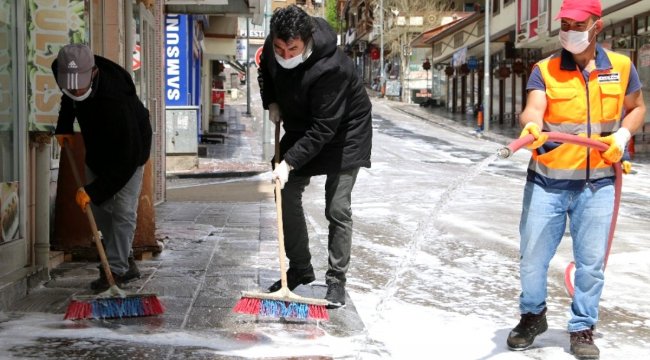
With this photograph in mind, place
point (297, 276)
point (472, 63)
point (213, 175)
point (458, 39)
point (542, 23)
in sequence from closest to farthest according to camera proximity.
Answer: point (297, 276)
point (213, 175)
point (542, 23)
point (472, 63)
point (458, 39)

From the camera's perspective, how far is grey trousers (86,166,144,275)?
6293mm

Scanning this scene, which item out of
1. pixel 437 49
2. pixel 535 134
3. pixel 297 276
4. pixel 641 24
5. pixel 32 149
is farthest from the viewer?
pixel 437 49

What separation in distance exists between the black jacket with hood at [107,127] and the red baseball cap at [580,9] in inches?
107

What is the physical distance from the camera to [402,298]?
6.70 metres

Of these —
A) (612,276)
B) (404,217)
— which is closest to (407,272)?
(612,276)

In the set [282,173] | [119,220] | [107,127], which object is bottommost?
[119,220]

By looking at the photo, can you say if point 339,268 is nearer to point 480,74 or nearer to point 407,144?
point 407,144

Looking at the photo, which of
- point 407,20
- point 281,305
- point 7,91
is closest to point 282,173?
point 281,305

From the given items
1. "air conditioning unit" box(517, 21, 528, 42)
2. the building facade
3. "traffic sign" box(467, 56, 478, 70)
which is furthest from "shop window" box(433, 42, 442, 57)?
the building facade

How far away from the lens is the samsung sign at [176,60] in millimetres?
23828

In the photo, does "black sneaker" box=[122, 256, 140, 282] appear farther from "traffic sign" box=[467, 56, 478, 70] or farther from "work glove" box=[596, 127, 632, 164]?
"traffic sign" box=[467, 56, 478, 70]

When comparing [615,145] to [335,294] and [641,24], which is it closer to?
[335,294]

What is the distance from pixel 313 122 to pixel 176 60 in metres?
19.0

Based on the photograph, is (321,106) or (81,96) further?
(81,96)
